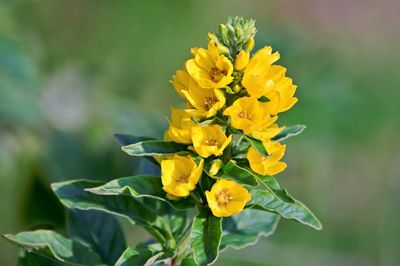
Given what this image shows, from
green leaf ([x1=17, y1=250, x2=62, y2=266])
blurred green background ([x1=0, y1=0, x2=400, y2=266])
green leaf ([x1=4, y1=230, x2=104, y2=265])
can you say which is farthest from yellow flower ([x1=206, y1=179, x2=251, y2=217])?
blurred green background ([x1=0, y1=0, x2=400, y2=266])

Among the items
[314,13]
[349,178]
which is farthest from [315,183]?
[314,13]

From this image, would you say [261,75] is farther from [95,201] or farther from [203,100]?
[95,201]

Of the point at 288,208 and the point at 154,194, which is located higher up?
the point at 154,194

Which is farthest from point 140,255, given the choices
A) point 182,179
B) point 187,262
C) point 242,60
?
point 242,60

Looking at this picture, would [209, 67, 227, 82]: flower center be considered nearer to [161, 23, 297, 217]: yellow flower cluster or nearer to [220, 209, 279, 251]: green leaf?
[161, 23, 297, 217]: yellow flower cluster

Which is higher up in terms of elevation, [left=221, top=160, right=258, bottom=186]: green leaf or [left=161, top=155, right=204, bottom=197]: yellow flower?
[left=161, top=155, right=204, bottom=197]: yellow flower

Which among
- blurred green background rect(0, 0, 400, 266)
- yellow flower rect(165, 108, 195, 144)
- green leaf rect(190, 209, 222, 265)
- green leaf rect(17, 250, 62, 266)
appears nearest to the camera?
green leaf rect(190, 209, 222, 265)

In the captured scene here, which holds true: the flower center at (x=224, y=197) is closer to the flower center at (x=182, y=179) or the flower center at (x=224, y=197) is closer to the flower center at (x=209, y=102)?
the flower center at (x=182, y=179)

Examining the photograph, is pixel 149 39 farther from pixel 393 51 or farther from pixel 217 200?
pixel 217 200
